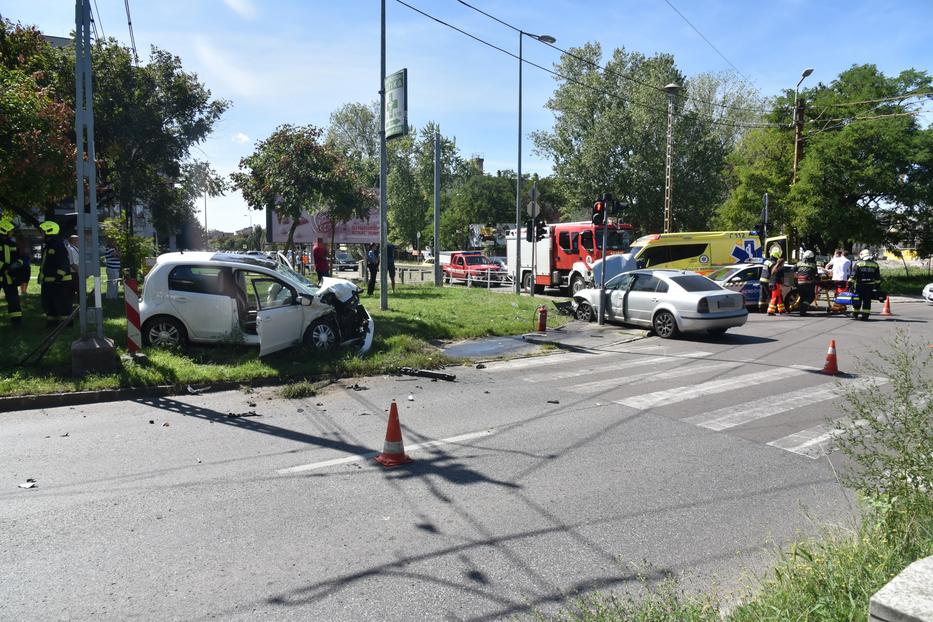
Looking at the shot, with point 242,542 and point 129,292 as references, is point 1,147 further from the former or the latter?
point 242,542

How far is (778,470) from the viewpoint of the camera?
18.2 ft

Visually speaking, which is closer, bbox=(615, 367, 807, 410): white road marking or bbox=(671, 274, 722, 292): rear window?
bbox=(615, 367, 807, 410): white road marking

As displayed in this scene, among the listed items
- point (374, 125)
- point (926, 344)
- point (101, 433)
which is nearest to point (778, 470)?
point (101, 433)

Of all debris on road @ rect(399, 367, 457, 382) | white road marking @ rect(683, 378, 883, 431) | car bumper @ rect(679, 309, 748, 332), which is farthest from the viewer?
car bumper @ rect(679, 309, 748, 332)

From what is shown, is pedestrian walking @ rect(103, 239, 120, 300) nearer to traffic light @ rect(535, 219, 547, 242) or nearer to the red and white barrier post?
the red and white barrier post

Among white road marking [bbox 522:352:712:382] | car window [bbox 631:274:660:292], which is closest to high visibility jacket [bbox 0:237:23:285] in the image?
white road marking [bbox 522:352:712:382]

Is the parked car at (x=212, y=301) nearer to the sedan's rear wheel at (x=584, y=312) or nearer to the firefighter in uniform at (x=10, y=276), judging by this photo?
the firefighter in uniform at (x=10, y=276)

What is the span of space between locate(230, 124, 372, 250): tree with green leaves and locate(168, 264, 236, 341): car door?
8876mm

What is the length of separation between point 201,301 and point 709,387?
7.85 m

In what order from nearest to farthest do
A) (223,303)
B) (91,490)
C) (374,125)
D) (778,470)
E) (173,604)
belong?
(173,604), (91,490), (778,470), (223,303), (374,125)

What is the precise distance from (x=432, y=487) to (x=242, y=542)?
1538 millimetres

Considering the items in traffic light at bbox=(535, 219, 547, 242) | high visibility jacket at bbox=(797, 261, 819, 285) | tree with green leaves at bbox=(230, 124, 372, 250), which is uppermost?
tree with green leaves at bbox=(230, 124, 372, 250)

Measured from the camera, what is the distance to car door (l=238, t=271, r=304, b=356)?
932 cm

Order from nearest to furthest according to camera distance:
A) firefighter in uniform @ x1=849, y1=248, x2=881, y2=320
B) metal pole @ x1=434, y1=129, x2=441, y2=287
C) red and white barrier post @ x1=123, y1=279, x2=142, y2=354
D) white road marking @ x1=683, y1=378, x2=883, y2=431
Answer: white road marking @ x1=683, y1=378, x2=883, y2=431, red and white barrier post @ x1=123, y1=279, x2=142, y2=354, firefighter in uniform @ x1=849, y1=248, x2=881, y2=320, metal pole @ x1=434, y1=129, x2=441, y2=287
